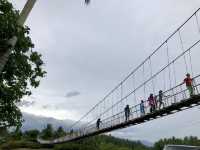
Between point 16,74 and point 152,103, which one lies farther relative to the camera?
point 152,103

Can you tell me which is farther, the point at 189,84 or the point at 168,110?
the point at 168,110

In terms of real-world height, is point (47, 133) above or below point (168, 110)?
above

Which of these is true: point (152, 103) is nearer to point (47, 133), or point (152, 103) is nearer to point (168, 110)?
point (168, 110)

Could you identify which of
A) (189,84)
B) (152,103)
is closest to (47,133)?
(152,103)

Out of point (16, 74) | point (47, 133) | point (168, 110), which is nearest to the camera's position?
point (16, 74)

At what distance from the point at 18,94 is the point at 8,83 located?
2.25ft

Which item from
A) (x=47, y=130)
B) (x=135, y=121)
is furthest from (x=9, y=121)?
(x=47, y=130)

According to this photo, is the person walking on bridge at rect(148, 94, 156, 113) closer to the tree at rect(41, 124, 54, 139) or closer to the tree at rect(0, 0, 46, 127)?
the tree at rect(0, 0, 46, 127)

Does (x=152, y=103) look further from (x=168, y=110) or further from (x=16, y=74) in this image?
(x=16, y=74)

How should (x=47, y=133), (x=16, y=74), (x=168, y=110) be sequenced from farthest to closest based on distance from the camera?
(x=47, y=133)
(x=168, y=110)
(x=16, y=74)

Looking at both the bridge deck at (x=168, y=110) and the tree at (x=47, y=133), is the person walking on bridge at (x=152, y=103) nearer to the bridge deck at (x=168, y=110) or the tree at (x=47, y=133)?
the bridge deck at (x=168, y=110)

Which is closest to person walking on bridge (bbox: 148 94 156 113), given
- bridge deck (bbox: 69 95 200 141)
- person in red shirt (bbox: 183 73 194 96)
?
bridge deck (bbox: 69 95 200 141)

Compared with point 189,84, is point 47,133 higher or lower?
higher

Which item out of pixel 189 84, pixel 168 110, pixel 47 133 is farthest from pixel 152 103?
pixel 47 133
